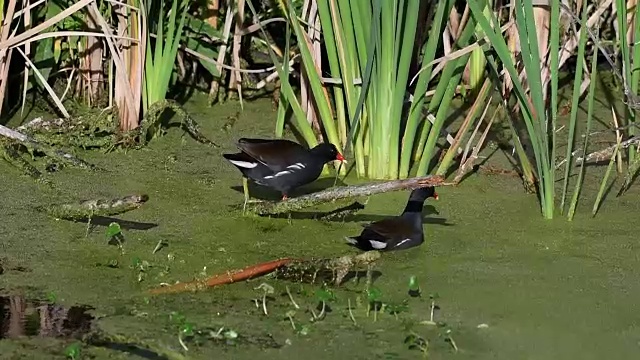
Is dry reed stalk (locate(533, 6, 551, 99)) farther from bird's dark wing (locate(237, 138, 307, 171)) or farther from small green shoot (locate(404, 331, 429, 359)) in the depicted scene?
small green shoot (locate(404, 331, 429, 359))

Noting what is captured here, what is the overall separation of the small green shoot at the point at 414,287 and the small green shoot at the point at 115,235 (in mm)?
1069

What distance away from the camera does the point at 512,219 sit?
187 inches

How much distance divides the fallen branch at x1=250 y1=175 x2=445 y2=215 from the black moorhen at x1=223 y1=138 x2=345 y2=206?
186 mm

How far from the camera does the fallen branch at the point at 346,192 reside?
175 inches

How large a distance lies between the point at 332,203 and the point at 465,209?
56 cm

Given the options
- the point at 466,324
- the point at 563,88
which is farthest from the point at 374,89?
the point at 563,88

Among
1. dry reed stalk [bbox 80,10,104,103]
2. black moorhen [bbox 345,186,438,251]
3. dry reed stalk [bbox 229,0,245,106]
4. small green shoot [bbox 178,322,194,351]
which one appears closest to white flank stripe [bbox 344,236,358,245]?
black moorhen [bbox 345,186,438,251]

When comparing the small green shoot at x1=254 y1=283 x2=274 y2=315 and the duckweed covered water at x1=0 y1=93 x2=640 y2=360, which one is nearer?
the duckweed covered water at x1=0 y1=93 x2=640 y2=360

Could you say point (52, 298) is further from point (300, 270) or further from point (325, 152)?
point (325, 152)

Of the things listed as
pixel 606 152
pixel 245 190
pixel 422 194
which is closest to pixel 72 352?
pixel 245 190

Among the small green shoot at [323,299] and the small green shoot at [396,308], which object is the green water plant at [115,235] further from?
Result: the small green shoot at [396,308]

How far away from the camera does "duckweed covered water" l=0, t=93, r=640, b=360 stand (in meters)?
3.50

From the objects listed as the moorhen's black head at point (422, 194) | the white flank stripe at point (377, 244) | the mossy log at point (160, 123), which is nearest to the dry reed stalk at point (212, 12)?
the mossy log at point (160, 123)

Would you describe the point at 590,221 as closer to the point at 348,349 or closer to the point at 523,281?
the point at 523,281
